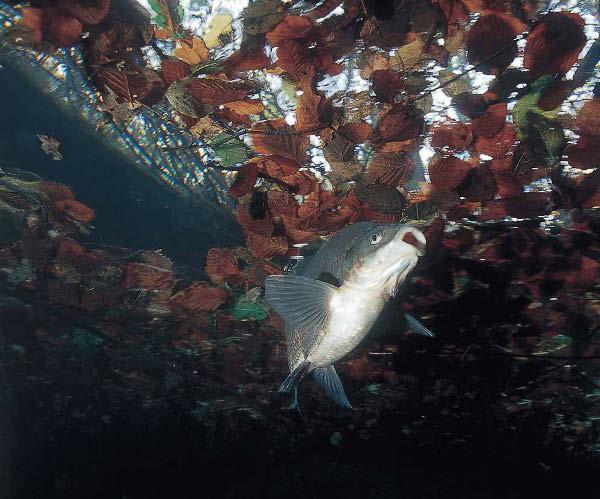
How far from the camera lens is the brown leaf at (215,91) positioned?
2.17m

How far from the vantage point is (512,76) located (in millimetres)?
2078

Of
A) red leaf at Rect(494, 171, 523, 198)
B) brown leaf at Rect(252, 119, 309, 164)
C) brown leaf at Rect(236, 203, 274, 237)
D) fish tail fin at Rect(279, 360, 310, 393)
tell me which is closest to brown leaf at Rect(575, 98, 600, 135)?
red leaf at Rect(494, 171, 523, 198)

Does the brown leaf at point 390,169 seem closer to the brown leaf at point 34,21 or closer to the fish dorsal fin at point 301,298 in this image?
the fish dorsal fin at point 301,298

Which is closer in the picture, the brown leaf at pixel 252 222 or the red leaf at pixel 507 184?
the red leaf at pixel 507 184

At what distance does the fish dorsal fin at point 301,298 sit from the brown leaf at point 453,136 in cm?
130

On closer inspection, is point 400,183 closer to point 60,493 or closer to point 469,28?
point 469,28

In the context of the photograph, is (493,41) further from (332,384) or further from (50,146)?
(50,146)

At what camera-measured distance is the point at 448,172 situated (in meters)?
2.64

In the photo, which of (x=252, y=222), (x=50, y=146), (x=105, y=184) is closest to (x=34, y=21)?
(x=50, y=146)

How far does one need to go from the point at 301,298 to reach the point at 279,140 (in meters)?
1.11

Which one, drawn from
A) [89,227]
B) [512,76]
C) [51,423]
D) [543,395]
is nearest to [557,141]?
[512,76]

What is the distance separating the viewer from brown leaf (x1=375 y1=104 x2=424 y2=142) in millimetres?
2373

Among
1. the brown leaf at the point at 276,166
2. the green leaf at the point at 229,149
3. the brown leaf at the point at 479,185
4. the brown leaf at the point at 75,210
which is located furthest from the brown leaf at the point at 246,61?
the brown leaf at the point at 75,210

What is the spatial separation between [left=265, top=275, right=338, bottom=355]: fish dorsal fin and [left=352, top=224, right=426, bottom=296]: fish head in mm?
241
